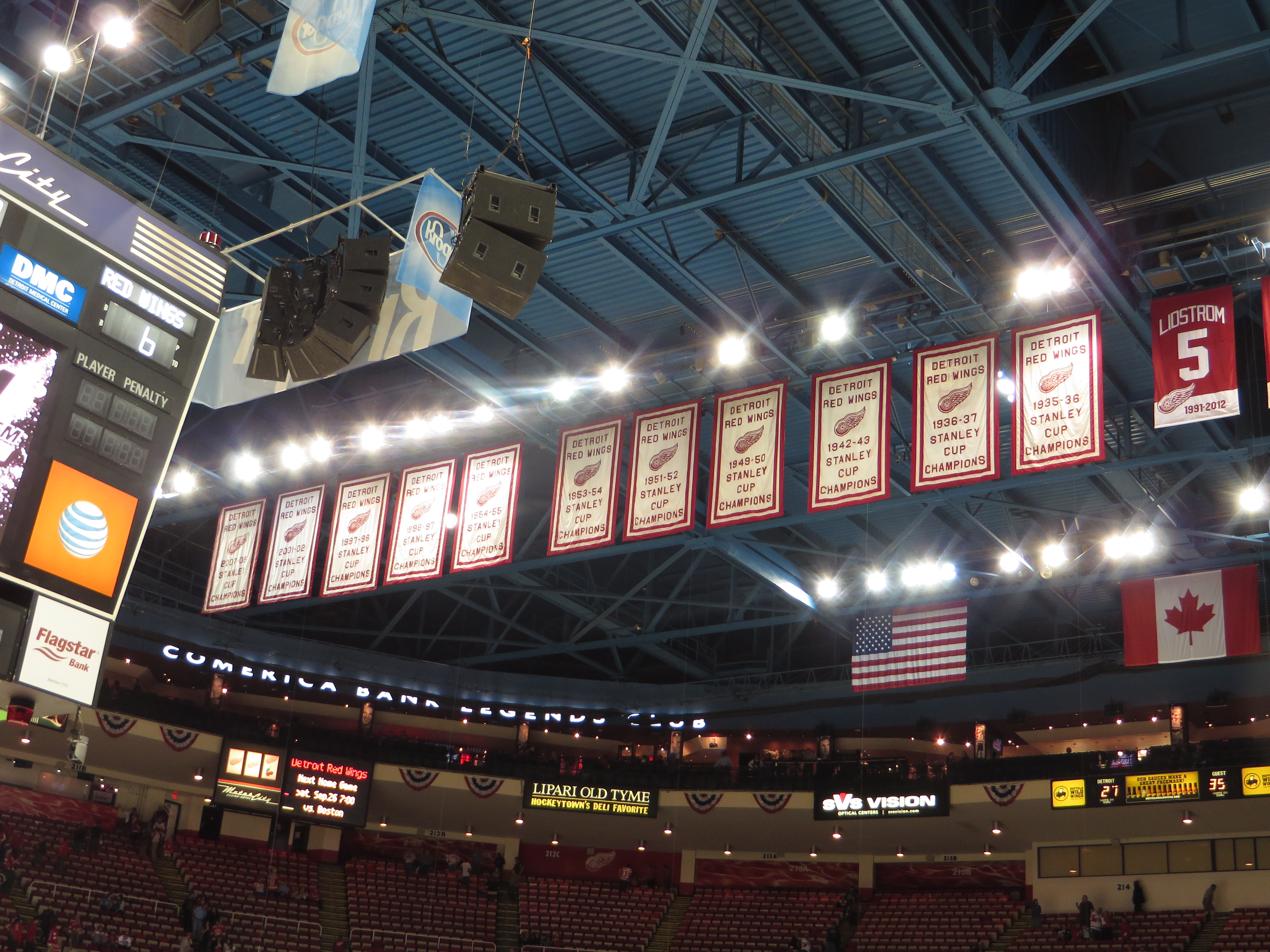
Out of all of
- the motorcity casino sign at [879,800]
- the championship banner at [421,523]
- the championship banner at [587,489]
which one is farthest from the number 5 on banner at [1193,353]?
the motorcity casino sign at [879,800]

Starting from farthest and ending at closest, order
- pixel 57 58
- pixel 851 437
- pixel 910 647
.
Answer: pixel 910 647
pixel 851 437
pixel 57 58

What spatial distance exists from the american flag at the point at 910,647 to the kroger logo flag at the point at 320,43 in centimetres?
1920

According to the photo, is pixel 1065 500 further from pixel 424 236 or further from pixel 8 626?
pixel 8 626

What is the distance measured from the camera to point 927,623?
27109mm

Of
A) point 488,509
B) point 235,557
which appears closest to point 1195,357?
point 488,509

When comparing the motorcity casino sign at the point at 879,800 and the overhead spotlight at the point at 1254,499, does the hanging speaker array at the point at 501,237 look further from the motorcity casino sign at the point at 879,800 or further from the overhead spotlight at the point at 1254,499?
the motorcity casino sign at the point at 879,800

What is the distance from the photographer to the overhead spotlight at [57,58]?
39.8 ft

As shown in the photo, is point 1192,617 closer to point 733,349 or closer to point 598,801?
point 733,349

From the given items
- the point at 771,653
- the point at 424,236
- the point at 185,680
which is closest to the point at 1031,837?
the point at 771,653

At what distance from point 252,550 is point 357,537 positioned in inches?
103

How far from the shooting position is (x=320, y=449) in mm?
23969

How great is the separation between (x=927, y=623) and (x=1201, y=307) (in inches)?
433

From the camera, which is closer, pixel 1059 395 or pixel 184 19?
pixel 184 19

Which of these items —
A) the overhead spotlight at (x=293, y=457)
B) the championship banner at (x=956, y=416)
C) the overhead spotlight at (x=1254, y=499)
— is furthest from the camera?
the overhead spotlight at (x=293, y=457)
